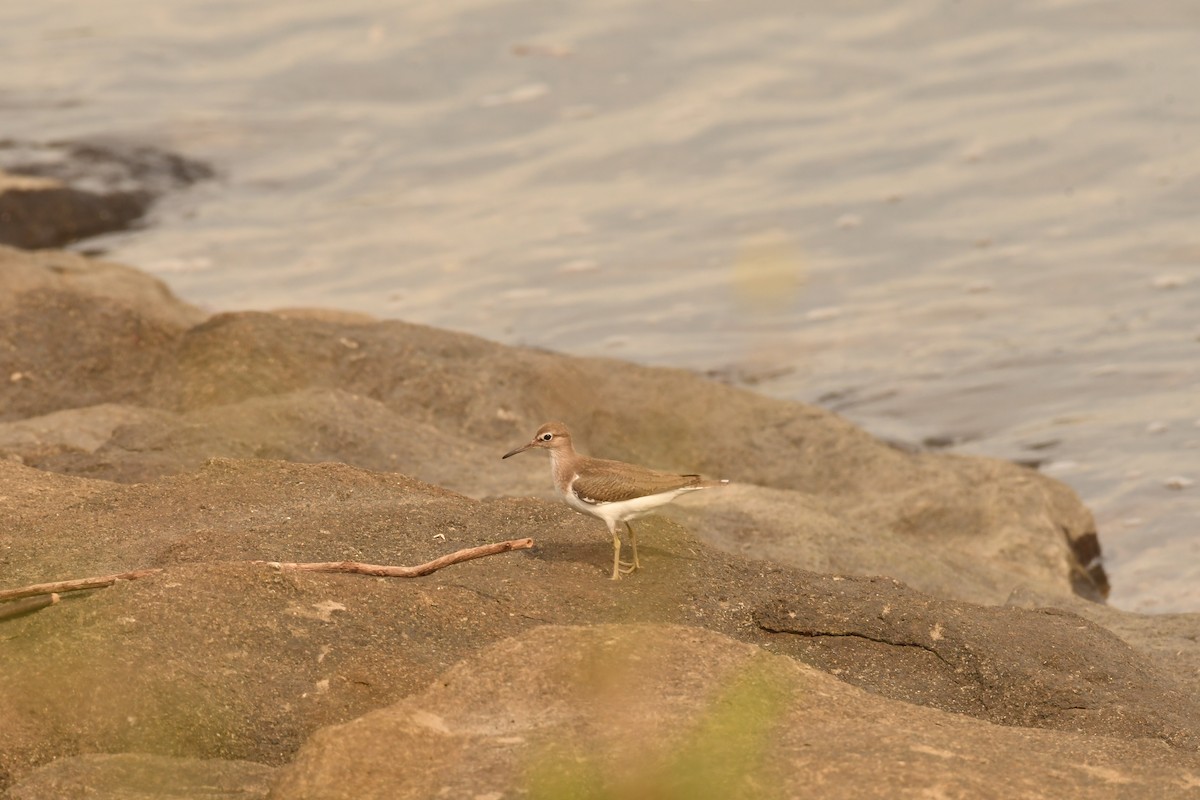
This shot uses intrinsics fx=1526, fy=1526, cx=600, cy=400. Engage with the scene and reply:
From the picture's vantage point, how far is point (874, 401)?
9898 millimetres

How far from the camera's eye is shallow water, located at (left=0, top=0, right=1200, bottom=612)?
10.0 metres

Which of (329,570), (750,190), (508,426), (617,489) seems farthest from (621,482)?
(750,190)

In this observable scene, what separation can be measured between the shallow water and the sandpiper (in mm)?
3476

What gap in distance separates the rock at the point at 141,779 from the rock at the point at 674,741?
8.6 inches

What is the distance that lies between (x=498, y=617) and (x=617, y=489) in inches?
32.1

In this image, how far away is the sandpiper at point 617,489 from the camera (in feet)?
15.5

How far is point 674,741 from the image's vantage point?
3111 millimetres

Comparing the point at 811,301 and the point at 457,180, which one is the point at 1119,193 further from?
the point at 457,180

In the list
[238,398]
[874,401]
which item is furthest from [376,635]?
[874,401]

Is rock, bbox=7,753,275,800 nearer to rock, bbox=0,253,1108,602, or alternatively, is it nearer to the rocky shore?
the rocky shore

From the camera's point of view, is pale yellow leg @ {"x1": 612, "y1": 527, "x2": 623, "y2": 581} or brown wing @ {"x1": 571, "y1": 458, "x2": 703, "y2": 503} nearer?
pale yellow leg @ {"x1": 612, "y1": 527, "x2": 623, "y2": 581}

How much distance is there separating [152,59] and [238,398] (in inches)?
414

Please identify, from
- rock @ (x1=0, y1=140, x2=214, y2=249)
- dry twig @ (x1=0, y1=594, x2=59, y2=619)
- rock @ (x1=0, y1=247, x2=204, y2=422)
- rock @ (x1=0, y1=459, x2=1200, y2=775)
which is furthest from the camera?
rock @ (x1=0, y1=140, x2=214, y2=249)

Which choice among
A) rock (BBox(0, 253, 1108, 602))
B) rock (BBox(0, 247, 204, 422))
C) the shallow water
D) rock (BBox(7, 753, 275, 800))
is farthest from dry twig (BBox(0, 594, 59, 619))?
the shallow water
